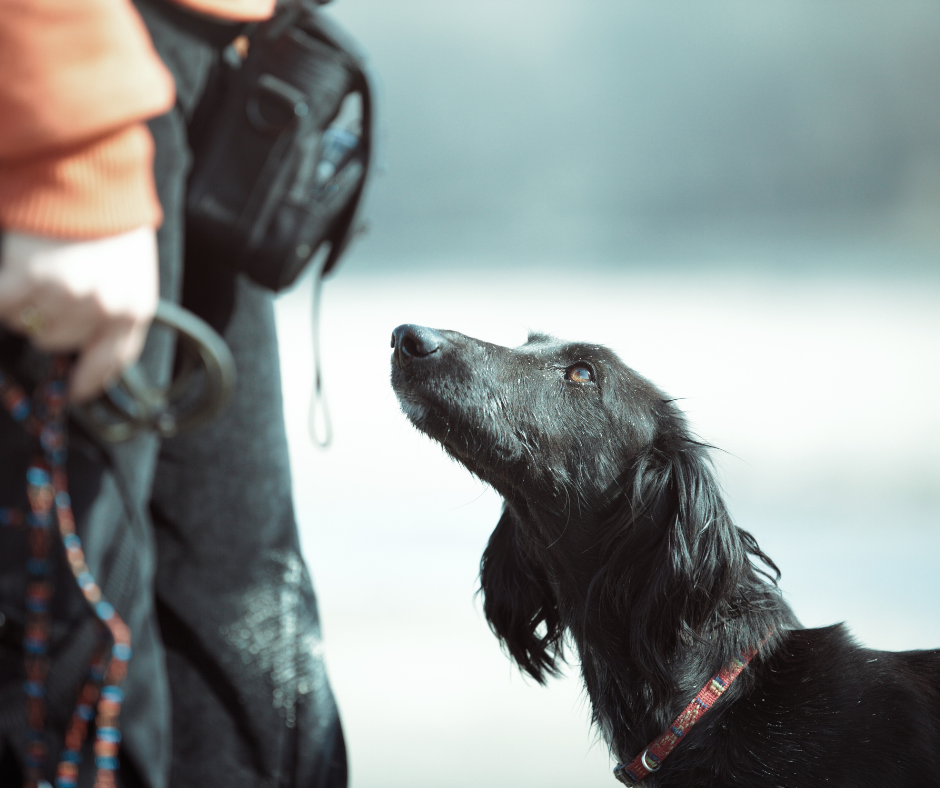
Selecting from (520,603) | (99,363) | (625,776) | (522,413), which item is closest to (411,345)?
(522,413)

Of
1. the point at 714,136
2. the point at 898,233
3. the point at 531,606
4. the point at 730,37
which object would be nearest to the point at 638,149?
the point at 714,136

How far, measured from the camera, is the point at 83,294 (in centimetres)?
86

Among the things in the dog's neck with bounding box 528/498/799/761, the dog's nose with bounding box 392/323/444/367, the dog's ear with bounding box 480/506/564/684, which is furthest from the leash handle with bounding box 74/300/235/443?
the dog's ear with bounding box 480/506/564/684

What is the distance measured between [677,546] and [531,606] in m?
0.47

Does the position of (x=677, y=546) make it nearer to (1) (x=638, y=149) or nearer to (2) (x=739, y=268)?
(2) (x=739, y=268)

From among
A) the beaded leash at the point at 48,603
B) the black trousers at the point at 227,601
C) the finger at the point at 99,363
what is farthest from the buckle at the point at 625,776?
the finger at the point at 99,363

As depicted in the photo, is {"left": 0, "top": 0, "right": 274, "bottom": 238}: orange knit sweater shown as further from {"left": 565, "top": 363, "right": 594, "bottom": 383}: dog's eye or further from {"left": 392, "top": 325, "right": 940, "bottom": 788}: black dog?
{"left": 565, "top": 363, "right": 594, "bottom": 383}: dog's eye

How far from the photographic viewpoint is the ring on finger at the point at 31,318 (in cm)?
86

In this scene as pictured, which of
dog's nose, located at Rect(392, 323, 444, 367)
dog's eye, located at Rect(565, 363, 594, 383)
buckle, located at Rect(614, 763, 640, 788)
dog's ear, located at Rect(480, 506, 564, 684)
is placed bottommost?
dog's ear, located at Rect(480, 506, 564, 684)

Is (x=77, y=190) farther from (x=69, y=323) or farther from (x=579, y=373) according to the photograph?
(x=579, y=373)

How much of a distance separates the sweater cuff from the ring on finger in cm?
7

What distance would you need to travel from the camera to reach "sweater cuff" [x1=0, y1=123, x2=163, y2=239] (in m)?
0.84

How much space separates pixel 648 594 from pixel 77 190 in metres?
1.32

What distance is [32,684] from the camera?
95 centimetres
